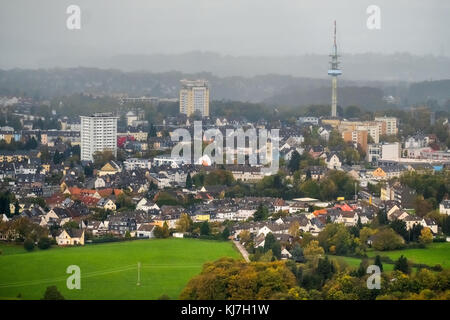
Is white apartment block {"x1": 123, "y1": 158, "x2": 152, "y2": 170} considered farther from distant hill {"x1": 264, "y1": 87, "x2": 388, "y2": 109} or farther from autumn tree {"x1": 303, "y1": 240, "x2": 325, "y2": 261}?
distant hill {"x1": 264, "y1": 87, "x2": 388, "y2": 109}

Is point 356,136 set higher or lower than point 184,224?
higher

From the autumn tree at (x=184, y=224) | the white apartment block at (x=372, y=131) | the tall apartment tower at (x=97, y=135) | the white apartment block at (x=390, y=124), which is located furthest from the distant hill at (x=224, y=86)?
the autumn tree at (x=184, y=224)

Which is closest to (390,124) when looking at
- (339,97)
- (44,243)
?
(339,97)

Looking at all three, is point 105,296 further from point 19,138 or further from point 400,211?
point 19,138

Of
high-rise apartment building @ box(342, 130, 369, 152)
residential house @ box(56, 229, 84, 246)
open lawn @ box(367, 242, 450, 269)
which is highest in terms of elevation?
high-rise apartment building @ box(342, 130, 369, 152)

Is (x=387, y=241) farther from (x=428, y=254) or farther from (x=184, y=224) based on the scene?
(x=184, y=224)

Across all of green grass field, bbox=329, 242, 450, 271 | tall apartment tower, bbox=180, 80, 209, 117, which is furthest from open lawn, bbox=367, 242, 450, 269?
tall apartment tower, bbox=180, 80, 209, 117
